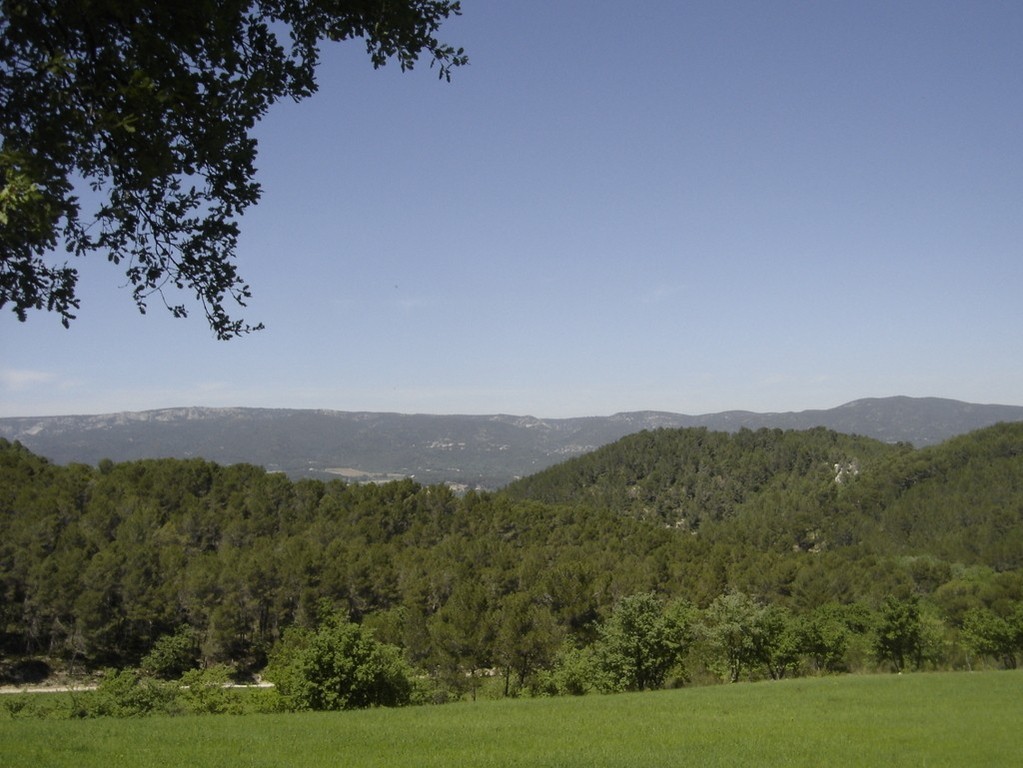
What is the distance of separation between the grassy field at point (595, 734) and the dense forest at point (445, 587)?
10134 millimetres

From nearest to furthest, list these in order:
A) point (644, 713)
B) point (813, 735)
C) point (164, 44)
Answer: point (164, 44), point (813, 735), point (644, 713)

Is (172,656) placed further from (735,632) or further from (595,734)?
(595,734)

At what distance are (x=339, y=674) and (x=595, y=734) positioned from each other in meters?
12.8

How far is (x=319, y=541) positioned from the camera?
64875mm

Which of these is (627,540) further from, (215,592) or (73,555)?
(73,555)

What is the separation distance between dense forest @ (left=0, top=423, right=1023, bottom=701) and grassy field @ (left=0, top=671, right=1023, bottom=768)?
1013cm

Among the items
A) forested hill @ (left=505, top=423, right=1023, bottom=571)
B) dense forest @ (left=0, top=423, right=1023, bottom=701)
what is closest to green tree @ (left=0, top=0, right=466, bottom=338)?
dense forest @ (left=0, top=423, right=1023, bottom=701)

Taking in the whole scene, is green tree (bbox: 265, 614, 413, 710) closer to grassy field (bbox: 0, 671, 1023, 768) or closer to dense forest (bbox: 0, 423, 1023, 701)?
dense forest (bbox: 0, 423, 1023, 701)

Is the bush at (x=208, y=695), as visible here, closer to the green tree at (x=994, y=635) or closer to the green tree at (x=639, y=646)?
the green tree at (x=639, y=646)

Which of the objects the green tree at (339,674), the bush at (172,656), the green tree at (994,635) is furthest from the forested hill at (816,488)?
the green tree at (339,674)

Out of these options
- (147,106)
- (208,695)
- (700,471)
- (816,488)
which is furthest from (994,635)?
(700,471)

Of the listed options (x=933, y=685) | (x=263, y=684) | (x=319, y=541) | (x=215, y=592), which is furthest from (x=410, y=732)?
(x=319, y=541)

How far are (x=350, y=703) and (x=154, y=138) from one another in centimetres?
2831

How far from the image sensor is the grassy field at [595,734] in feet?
45.5
